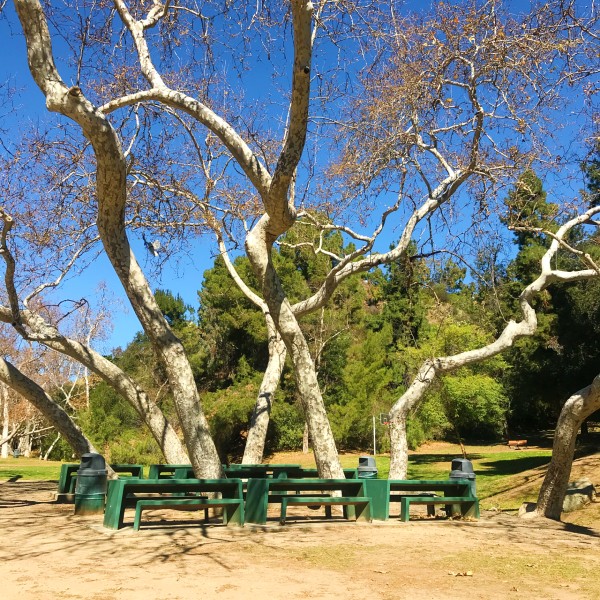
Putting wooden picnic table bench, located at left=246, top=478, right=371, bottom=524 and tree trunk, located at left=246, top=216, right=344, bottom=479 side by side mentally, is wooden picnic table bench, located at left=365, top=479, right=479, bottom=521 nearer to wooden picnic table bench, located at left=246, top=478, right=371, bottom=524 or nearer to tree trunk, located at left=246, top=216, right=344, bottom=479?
wooden picnic table bench, located at left=246, top=478, right=371, bottom=524

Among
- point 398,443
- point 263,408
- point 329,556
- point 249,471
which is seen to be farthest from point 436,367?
point 329,556

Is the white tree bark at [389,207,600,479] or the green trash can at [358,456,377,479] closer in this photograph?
the white tree bark at [389,207,600,479]

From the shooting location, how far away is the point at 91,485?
8.47m

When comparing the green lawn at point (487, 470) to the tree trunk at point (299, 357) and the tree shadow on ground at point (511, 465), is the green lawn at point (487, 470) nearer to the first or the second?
the tree shadow on ground at point (511, 465)

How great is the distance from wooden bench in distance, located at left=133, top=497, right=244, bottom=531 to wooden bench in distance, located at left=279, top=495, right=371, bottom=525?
0.53 metres

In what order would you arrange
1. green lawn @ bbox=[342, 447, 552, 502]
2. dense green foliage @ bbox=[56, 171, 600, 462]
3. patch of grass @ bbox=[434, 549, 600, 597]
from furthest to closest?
dense green foliage @ bbox=[56, 171, 600, 462] → green lawn @ bbox=[342, 447, 552, 502] → patch of grass @ bbox=[434, 549, 600, 597]

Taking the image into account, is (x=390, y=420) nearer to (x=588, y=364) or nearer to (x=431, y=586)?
(x=431, y=586)

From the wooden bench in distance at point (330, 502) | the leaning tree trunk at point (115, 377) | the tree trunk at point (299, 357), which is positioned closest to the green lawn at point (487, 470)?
the tree trunk at point (299, 357)

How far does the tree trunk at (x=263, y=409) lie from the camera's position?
40.1 feet

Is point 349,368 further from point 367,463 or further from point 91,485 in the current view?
point 91,485

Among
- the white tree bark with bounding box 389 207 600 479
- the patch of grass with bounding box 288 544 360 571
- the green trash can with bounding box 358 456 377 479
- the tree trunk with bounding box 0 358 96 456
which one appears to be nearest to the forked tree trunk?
the white tree bark with bounding box 389 207 600 479

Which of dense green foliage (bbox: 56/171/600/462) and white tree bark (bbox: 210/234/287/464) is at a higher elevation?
dense green foliage (bbox: 56/171/600/462)

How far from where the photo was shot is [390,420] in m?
10.4

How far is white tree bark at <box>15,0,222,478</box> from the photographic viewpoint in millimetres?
7656
